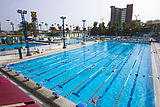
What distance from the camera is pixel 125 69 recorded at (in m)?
11.5

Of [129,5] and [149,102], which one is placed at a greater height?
[129,5]

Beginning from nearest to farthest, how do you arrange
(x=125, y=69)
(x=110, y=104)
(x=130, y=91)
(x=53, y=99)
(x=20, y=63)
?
(x=53, y=99)
(x=110, y=104)
(x=130, y=91)
(x=125, y=69)
(x=20, y=63)

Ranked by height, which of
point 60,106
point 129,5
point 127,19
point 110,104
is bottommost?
point 110,104

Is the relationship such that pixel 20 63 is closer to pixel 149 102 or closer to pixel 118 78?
pixel 118 78

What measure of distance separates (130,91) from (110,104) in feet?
8.08

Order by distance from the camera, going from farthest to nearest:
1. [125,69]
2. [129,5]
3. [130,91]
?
[129,5] < [125,69] < [130,91]

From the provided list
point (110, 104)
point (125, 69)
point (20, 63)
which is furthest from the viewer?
point (20, 63)

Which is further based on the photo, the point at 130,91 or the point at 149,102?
the point at 130,91

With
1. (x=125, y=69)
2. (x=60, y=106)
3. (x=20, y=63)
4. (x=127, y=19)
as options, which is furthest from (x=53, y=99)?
(x=127, y=19)

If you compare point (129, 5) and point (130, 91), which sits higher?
point (129, 5)

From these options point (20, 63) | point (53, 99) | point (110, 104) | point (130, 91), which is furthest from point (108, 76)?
point (20, 63)

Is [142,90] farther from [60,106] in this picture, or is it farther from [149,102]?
[60,106]

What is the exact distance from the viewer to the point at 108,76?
9.85m

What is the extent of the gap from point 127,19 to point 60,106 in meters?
112
